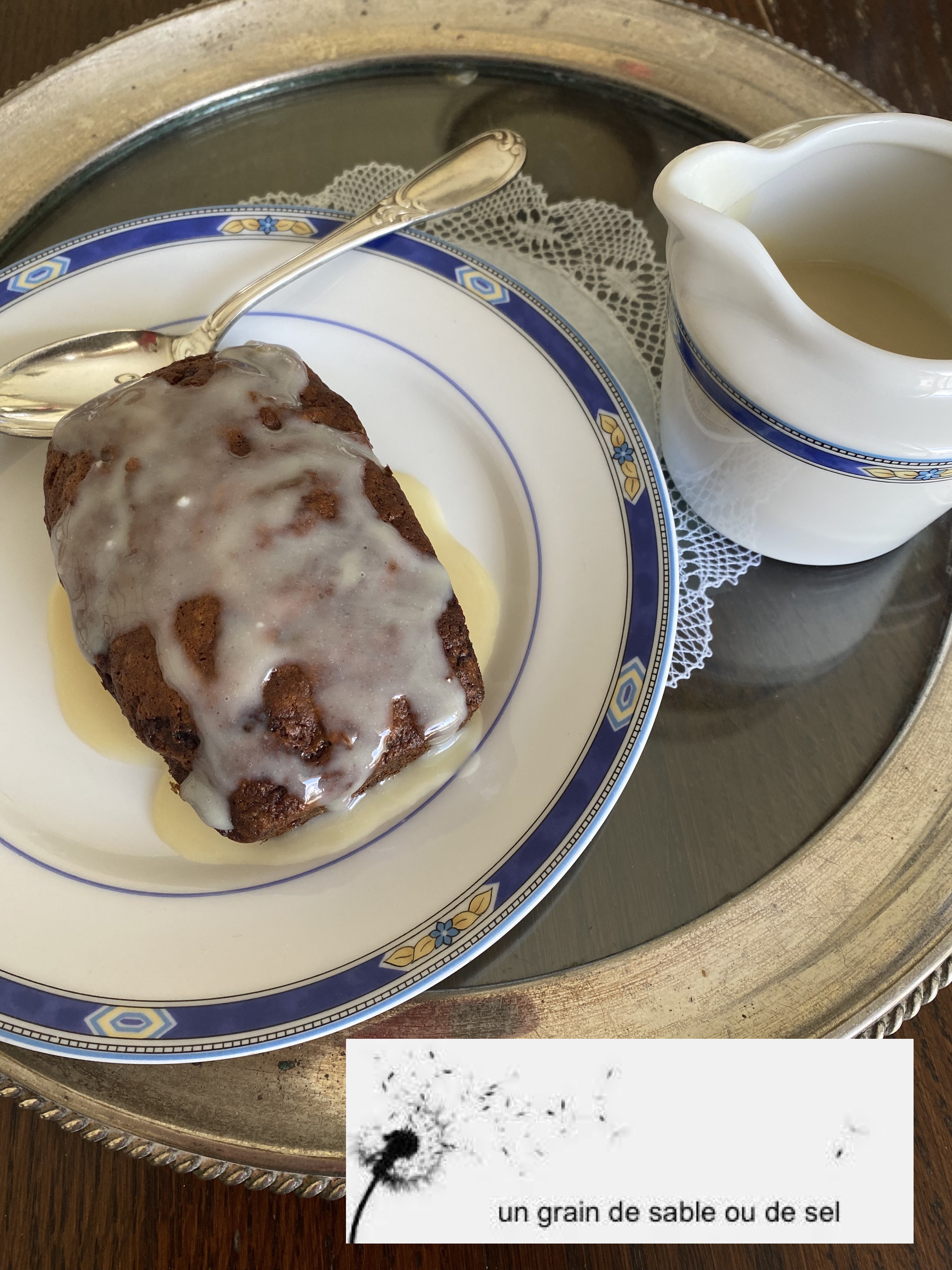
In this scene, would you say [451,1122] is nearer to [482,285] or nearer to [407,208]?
[482,285]

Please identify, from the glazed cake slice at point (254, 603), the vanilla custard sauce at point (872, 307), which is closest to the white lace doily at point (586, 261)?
the vanilla custard sauce at point (872, 307)

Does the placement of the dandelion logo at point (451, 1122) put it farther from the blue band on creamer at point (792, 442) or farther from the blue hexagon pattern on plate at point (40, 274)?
the blue hexagon pattern on plate at point (40, 274)

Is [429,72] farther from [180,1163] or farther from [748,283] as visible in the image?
[180,1163]

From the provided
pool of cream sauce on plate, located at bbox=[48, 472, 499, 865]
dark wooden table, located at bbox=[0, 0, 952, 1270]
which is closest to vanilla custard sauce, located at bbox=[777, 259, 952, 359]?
pool of cream sauce on plate, located at bbox=[48, 472, 499, 865]

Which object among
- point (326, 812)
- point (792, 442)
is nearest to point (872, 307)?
point (792, 442)

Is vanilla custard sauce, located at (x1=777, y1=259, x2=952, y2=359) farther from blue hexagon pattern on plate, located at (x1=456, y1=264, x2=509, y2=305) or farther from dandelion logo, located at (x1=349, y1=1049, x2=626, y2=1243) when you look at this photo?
dandelion logo, located at (x1=349, y1=1049, x2=626, y2=1243)

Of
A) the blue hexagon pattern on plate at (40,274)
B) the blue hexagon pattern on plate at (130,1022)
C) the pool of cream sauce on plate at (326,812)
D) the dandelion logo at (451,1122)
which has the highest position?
the blue hexagon pattern on plate at (40,274)
